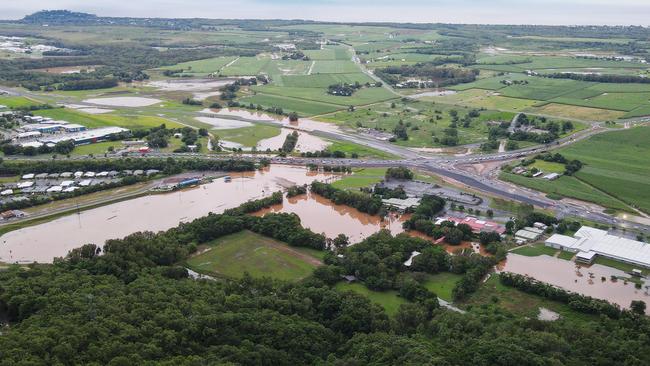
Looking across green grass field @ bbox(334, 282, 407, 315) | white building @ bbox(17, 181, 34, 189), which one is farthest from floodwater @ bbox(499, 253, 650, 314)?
white building @ bbox(17, 181, 34, 189)

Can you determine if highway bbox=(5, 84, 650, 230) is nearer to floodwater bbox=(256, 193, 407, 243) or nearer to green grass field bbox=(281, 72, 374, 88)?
floodwater bbox=(256, 193, 407, 243)

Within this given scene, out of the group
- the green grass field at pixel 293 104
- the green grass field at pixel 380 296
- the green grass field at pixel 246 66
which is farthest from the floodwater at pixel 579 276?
the green grass field at pixel 246 66

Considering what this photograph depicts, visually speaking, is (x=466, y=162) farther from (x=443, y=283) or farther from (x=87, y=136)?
(x=87, y=136)

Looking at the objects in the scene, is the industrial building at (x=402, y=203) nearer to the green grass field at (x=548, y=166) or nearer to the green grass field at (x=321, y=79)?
the green grass field at (x=548, y=166)

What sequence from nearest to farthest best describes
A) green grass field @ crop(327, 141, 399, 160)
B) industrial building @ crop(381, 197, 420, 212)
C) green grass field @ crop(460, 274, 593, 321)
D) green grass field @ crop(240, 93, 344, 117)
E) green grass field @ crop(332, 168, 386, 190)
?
green grass field @ crop(460, 274, 593, 321) → industrial building @ crop(381, 197, 420, 212) → green grass field @ crop(332, 168, 386, 190) → green grass field @ crop(327, 141, 399, 160) → green grass field @ crop(240, 93, 344, 117)

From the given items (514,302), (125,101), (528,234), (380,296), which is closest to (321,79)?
(125,101)

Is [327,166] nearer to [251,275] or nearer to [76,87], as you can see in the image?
[251,275]
